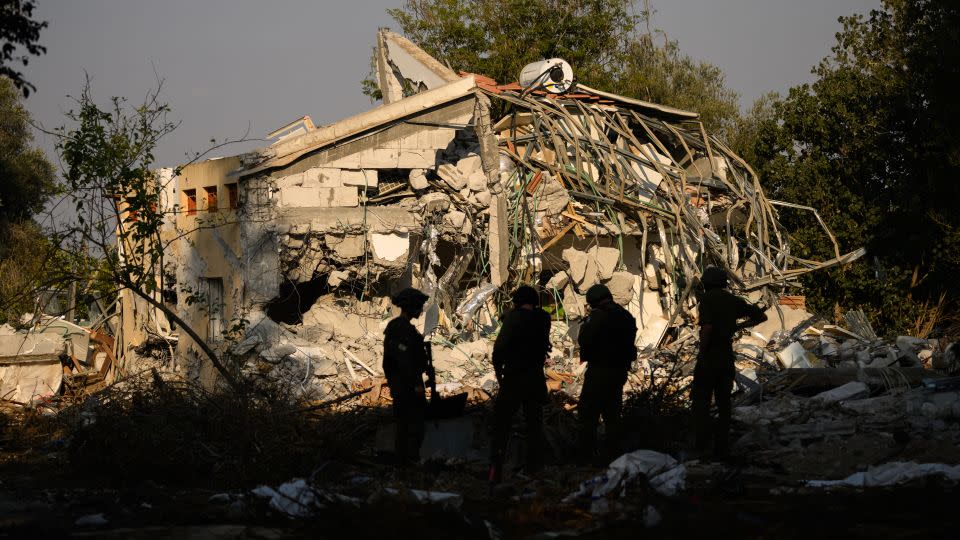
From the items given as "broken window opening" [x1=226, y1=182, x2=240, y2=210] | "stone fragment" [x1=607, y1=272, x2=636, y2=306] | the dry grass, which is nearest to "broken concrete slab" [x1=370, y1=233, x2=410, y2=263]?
"broken window opening" [x1=226, y1=182, x2=240, y2=210]

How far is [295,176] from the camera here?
566 inches

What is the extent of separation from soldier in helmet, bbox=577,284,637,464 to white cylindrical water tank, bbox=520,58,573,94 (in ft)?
33.1

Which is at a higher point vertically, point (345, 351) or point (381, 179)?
point (381, 179)

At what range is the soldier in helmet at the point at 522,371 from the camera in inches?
294

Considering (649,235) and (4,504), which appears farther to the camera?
(649,235)

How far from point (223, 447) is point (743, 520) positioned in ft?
14.5

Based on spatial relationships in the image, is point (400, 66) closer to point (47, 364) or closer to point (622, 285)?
point (622, 285)

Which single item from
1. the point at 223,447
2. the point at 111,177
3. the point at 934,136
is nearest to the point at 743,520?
the point at 223,447

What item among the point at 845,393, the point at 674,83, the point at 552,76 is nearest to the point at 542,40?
the point at 674,83

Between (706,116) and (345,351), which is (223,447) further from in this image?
(706,116)

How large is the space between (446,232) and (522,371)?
24.8ft

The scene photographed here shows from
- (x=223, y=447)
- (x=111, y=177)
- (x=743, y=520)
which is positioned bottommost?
(x=743, y=520)

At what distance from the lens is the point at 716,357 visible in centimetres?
766

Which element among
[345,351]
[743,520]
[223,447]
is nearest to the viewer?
[743,520]
